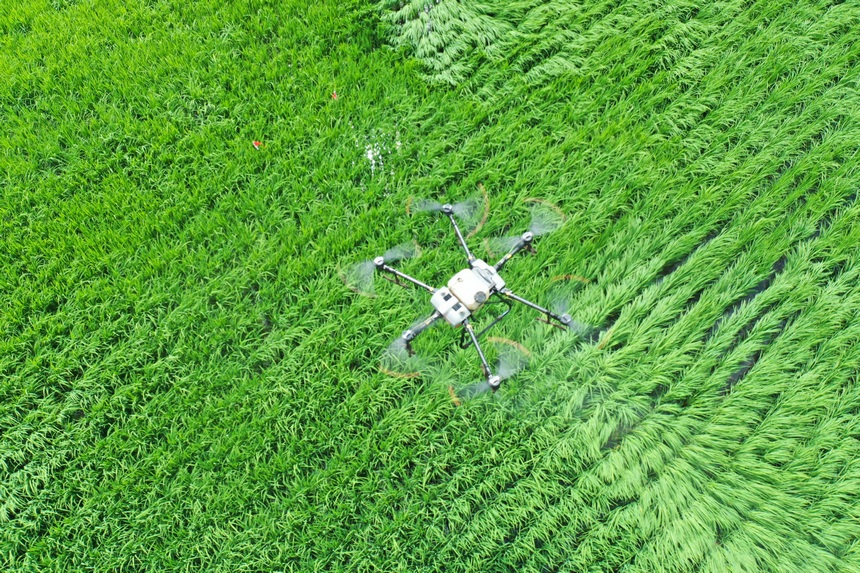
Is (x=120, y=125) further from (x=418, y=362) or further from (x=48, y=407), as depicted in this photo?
(x=418, y=362)

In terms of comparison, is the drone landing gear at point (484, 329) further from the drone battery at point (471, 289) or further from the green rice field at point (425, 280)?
the drone battery at point (471, 289)

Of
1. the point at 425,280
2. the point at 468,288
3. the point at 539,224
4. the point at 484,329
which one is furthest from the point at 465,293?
the point at 539,224

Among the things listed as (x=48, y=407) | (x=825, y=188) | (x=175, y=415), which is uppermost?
(x=48, y=407)

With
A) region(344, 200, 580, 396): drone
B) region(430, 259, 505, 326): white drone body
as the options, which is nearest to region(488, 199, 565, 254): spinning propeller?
region(344, 200, 580, 396): drone

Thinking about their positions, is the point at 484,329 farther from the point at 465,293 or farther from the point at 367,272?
the point at 367,272

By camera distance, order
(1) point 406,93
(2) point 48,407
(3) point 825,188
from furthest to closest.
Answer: (1) point 406,93
(3) point 825,188
(2) point 48,407

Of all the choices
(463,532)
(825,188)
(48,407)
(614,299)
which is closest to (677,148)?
(825,188)
